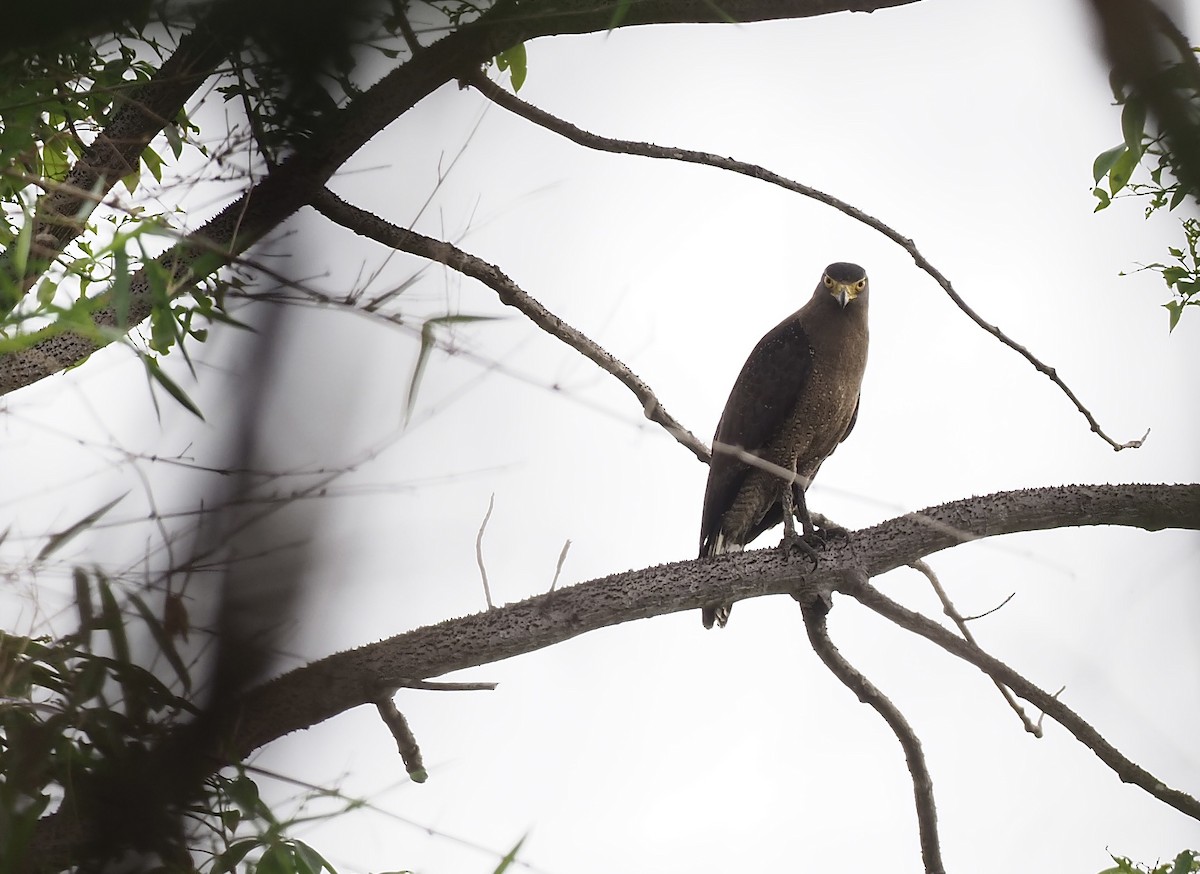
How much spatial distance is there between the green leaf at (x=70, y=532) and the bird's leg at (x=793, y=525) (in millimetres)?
974

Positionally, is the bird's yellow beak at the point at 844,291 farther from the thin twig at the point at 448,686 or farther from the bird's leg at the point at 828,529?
the thin twig at the point at 448,686

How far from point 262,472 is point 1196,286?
1456mm

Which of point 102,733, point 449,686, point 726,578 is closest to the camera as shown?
point 102,733

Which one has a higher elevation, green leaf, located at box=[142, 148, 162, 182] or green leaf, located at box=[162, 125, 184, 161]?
green leaf, located at box=[142, 148, 162, 182]

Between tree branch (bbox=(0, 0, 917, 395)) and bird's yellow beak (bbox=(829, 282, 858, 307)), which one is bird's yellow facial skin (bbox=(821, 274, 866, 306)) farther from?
tree branch (bbox=(0, 0, 917, 395))

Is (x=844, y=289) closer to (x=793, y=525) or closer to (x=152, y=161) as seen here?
(x=793, y=525)

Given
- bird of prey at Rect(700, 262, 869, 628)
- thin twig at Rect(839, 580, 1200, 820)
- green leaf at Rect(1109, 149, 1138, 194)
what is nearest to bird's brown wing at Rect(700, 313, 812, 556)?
bird of prey at Rect(700, 262, 869, 628)

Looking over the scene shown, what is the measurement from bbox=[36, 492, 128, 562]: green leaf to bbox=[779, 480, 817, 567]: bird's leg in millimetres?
974

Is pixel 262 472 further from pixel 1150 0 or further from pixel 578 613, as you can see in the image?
pixel 578 613

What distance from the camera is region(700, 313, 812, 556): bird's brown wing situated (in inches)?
90.8

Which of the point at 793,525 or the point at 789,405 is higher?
the point at 789,405

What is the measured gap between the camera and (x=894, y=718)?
1.69 metres

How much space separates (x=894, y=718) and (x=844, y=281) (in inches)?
43.5

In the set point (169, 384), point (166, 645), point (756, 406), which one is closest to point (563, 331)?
point (169, 384)
